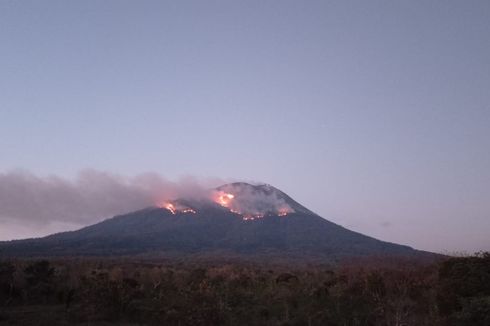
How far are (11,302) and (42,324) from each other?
382 cm

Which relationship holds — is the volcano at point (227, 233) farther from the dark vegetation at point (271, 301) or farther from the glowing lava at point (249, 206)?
the dark vegetation at point (271, 301)

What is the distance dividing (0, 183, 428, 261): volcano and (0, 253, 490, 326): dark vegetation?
48259mm

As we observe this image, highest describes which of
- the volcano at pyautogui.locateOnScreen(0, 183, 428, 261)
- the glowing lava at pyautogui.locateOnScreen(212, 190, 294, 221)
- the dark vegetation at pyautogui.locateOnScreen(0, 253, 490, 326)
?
the glowing lava at pyautogui.locateOnScreen(212, 190, 294, 221)

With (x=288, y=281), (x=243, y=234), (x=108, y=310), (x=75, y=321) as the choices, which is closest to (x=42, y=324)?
(x=75, y=321)

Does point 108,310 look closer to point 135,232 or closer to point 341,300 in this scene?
point 341,300

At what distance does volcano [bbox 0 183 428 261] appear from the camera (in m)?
72.1

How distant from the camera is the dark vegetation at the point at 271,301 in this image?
11.6 metres

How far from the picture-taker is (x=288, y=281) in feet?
62.4

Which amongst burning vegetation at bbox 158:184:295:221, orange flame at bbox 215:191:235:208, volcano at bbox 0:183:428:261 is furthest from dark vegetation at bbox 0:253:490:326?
orange flame at bbox 215:191:235:208

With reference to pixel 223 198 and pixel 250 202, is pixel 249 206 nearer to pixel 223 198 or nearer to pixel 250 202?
pixel 250 202

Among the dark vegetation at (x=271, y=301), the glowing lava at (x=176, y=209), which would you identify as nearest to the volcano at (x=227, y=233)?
the glowing lava at (x=176, y=209)

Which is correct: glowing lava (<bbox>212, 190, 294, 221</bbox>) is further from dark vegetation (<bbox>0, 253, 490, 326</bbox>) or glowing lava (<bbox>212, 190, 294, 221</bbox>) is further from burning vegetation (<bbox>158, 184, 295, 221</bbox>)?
dark vegetation (<bbox>0, 253, 490, 326</bbox>)

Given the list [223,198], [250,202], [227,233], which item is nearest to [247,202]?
[250,202]

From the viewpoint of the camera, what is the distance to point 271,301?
582 inches
